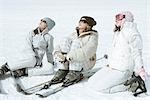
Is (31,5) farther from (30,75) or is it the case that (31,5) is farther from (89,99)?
(89,99)

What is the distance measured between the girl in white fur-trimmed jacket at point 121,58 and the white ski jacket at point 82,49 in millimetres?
153

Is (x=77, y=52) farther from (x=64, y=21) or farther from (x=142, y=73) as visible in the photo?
(x=64, y=21)

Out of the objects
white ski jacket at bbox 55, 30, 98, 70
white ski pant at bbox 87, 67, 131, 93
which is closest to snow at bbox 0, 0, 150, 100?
white ski pant at bbox 87, 67, 131, 93

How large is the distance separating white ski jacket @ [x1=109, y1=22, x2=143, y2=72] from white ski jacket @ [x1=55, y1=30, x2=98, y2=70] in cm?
16

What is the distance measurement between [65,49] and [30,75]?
1.15ft

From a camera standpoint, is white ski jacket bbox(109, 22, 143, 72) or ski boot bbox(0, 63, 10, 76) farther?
ski boot bbox(0, 63, 10, 76)

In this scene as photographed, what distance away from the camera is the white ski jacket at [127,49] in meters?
3.07

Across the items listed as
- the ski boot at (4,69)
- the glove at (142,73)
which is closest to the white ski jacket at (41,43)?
the ski boot at (4,69)

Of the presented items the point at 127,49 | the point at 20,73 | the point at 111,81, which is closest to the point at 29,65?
the point at 20,73

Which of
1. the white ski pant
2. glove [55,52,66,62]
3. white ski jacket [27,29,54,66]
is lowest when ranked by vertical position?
the white ski pant

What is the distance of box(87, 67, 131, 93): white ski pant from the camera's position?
3.15m

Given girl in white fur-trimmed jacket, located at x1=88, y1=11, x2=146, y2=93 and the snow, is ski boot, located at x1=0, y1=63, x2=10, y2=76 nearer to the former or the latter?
the snow

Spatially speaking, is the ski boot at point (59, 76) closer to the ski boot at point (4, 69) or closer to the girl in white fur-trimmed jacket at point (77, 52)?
the girl in white fur-trimmed jacket at point (77, 52)

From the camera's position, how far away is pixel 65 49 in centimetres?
338
